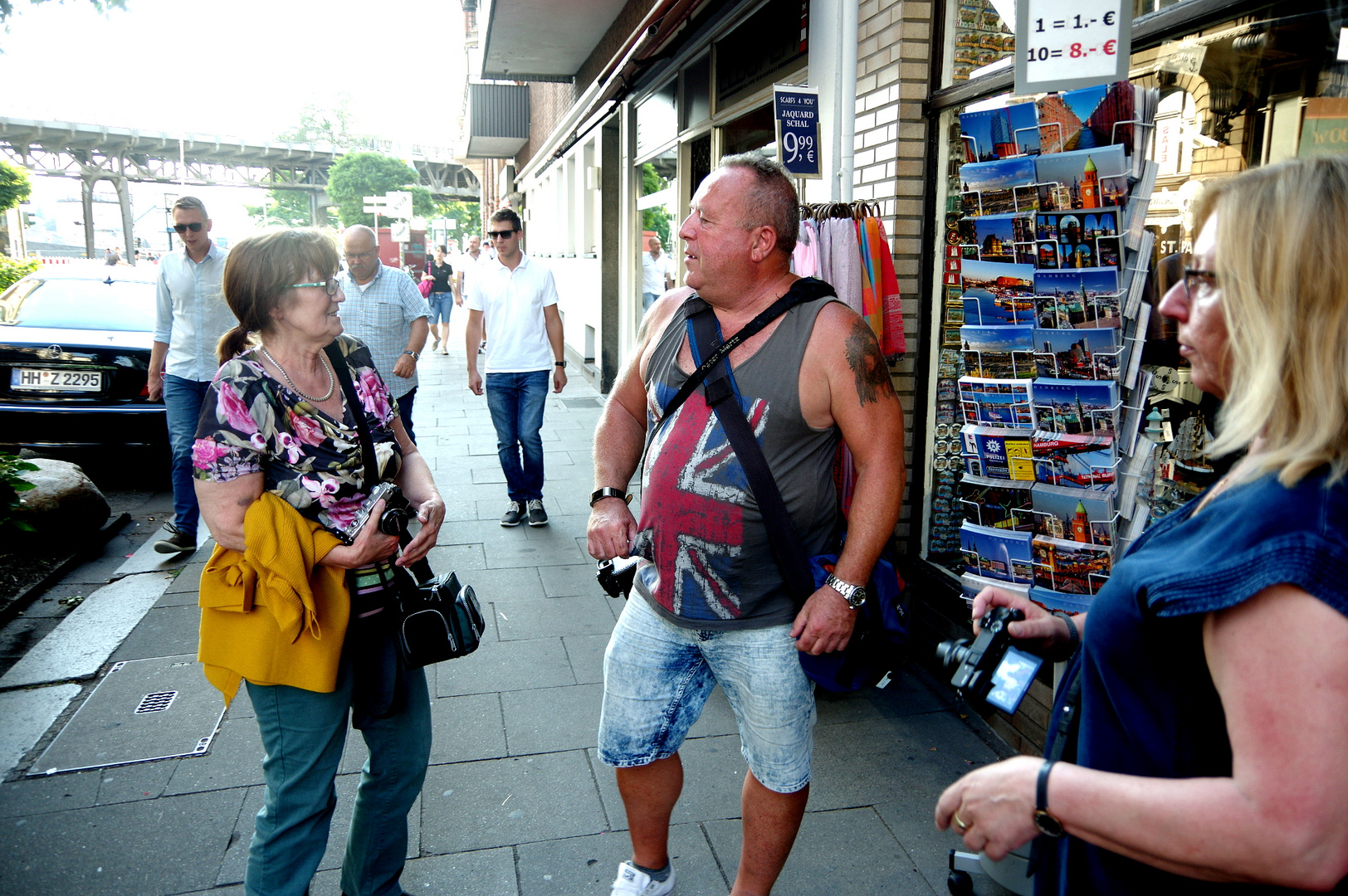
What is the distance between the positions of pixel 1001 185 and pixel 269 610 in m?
2.51

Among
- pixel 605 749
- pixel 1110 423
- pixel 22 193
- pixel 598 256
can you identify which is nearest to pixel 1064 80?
pixel 1110 423

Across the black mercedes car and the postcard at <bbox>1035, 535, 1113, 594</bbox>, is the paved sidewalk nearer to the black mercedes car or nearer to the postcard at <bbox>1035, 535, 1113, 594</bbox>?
the postcard at <bbox>1035, 535, 1113, 594</bbox>

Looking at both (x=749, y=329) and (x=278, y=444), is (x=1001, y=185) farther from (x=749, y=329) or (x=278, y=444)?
(x=278, y=444)

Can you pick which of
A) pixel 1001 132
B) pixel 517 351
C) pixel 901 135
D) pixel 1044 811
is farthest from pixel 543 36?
pixel 1044 811

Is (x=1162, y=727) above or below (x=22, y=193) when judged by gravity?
below

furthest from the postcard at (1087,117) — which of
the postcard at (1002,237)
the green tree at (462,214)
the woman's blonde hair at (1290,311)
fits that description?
the green tree at (462,214)

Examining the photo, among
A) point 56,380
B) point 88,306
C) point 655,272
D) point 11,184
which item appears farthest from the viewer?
point 11,184

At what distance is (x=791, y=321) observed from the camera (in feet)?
7.59

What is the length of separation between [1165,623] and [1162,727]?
14cm

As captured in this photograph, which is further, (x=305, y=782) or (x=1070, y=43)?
(x=1070, y=43)

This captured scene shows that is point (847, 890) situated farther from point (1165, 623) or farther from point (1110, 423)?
point (1165, 623)

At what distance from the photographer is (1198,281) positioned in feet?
4.01

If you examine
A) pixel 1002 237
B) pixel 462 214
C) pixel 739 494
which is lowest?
pixel 739 494

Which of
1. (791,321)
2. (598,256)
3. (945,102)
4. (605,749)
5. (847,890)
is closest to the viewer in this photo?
(791,321)
